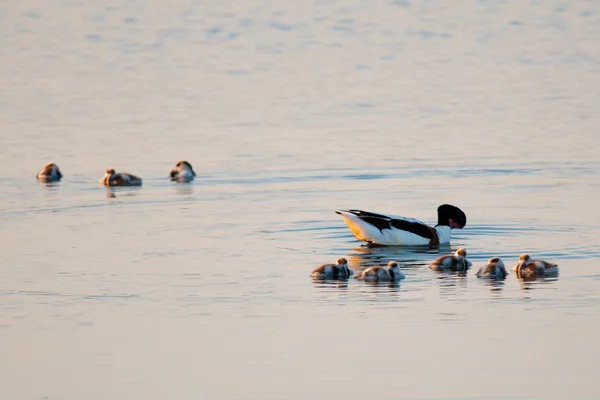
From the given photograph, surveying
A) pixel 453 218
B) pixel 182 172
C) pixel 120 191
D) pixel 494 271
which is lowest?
pixel 494 271

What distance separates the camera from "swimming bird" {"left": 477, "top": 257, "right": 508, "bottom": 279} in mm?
14914

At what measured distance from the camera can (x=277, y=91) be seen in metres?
32.9

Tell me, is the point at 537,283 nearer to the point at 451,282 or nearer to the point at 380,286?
the point at 451,282

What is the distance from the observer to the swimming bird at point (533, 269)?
14820mm

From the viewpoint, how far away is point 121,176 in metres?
22.0

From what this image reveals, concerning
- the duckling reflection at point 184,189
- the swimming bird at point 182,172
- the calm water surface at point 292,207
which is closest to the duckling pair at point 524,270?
the calm water surface at point 292,207

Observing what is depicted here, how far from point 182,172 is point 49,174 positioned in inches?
79.9

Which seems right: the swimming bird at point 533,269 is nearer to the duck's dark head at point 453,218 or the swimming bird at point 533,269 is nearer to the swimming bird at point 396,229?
the swimming bird at point 396,229

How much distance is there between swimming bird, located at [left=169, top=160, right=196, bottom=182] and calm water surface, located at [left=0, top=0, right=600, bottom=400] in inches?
10.3

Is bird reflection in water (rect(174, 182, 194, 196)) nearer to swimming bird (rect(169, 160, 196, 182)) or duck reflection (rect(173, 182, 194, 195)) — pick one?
duck reflection (rect(173, 182, 194, 195))

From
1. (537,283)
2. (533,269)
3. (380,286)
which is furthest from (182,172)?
(537,283)

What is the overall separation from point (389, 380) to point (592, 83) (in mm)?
22537

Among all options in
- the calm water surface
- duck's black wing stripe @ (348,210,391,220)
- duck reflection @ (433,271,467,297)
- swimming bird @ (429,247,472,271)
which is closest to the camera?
the calm water surface

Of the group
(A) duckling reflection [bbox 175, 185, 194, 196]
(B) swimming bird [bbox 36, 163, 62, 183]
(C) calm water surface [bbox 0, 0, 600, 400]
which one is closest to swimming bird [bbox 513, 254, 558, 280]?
(C) calm water surface [bbox 0, 0, 600, 400]
